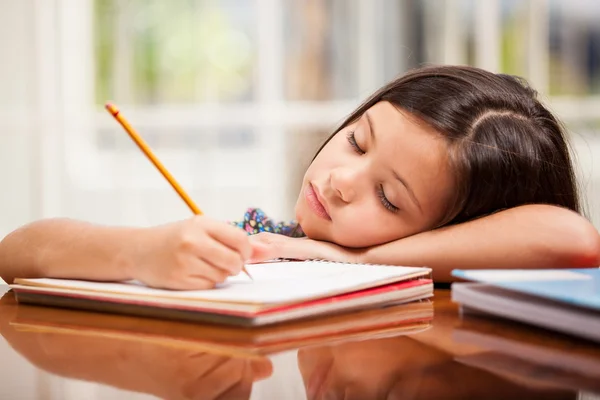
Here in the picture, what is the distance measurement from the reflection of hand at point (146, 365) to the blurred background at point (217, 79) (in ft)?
9.37

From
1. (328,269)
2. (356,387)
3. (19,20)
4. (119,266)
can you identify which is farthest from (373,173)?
(19,20)

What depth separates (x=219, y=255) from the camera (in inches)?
27.5

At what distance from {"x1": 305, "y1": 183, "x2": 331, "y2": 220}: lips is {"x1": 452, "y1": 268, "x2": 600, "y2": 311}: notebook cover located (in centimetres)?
47

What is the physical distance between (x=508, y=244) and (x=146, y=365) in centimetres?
55

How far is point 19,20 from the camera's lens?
3.43 m

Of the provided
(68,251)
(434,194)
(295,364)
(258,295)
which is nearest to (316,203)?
(434,194)

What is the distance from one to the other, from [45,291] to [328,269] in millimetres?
285

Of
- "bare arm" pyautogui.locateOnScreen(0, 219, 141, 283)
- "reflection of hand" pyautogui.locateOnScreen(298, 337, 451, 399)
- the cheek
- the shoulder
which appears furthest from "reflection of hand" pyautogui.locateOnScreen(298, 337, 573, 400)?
the shoulder

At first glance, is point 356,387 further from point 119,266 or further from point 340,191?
point 340,191

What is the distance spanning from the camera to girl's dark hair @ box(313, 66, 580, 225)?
3.59 feet

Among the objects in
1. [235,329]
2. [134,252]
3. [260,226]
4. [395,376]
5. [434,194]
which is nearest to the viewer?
[395,376]

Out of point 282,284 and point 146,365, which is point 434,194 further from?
point 146,365

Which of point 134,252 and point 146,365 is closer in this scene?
point 146,365

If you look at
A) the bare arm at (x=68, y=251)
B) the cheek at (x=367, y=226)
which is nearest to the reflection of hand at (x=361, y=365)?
the bare arm at (x=68, y=251)
